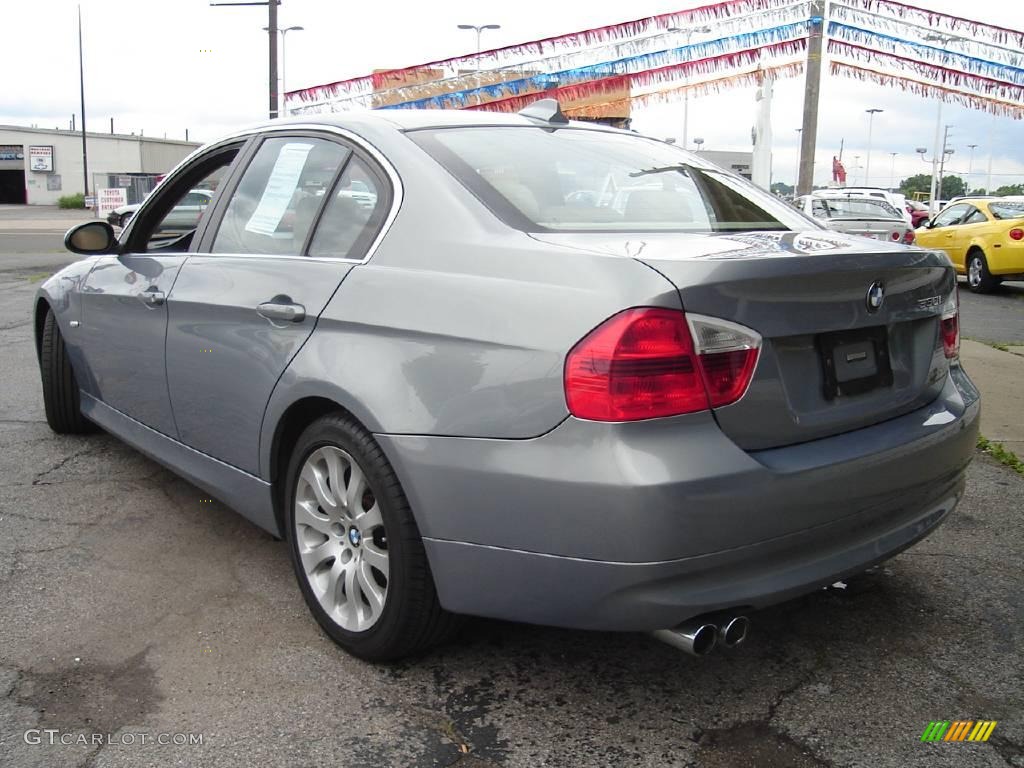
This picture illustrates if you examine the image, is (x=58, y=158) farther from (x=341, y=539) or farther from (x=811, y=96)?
(x=341, y=539)

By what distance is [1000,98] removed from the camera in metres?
13.5

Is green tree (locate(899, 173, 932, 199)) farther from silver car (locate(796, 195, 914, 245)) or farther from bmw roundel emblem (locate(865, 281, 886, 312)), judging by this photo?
bmw roundel emblem (locate(865, 281, 886, 312))

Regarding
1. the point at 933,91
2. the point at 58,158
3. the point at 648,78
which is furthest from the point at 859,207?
the point at 58,158

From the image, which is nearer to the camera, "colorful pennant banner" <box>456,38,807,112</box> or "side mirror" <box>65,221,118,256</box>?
"side mirror" <box>65,221,118,256</box>

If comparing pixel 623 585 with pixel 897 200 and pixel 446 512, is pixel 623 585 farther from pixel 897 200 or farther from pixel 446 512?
pixel 897 200

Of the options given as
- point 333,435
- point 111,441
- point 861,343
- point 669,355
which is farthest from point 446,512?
point 111,441

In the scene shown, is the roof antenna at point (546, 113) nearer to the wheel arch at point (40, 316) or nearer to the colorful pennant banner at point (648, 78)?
the wheel arch at point (40, 316)

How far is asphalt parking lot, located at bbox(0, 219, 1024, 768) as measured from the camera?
2.46m

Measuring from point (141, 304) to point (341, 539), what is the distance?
1575 millimetres

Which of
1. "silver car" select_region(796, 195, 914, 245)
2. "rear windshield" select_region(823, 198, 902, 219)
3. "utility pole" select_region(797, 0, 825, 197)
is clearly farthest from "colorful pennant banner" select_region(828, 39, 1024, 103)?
"rear windshield" select_region(823, 198, 902, 219)

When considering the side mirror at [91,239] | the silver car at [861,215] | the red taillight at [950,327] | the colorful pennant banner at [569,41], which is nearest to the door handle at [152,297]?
the side mirror at [91,239]

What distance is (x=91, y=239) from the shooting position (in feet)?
13.9

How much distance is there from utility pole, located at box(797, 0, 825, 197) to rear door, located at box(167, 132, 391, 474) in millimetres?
11756

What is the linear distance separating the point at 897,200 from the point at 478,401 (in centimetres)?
2525
